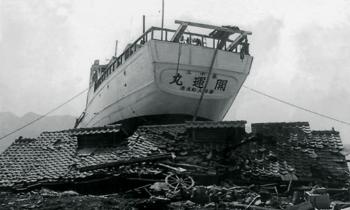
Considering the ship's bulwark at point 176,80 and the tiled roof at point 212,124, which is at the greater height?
the ship's bulwark at point 176,80

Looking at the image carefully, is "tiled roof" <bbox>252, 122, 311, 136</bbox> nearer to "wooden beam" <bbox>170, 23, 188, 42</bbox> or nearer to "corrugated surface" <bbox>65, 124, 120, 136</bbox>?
"wooden beam" <bbox>170, 23, 188, 42</bbox>

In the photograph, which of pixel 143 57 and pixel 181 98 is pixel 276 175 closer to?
pixel 181 98

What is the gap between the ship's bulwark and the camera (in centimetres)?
2216

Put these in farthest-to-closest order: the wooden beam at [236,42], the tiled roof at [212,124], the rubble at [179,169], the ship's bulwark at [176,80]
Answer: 1. the wooden beam at [236,42]
2. the ship's bulwark at [176,80]
3. the tiled roof at [212,124]
4. the rubble at [179,169]

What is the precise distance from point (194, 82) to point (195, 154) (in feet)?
21.4

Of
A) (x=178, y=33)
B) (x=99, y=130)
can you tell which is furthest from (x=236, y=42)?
(x=99, y=130)

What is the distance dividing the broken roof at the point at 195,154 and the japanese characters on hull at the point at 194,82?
341 cm

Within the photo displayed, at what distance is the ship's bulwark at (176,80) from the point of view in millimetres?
22156

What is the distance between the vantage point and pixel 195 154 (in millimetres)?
17469

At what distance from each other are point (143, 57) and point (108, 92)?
707 cm

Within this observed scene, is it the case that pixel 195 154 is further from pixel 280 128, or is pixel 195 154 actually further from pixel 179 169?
pixel 280 128

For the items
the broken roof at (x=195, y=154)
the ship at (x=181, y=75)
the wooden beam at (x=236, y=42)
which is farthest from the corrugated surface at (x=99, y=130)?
the wooden beam at (x=236, y=42)

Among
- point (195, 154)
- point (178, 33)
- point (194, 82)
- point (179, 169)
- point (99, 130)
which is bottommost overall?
point (179, 169)

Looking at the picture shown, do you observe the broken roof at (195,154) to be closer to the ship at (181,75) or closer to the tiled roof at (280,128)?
the tiled roof at (280,128)
